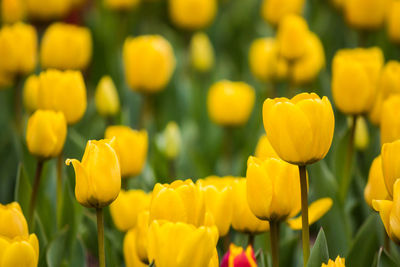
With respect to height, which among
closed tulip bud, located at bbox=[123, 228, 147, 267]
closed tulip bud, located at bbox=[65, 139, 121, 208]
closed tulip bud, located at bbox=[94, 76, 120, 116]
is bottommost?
closed tulip bud, located at bbox=[123, 228, 147, 267]

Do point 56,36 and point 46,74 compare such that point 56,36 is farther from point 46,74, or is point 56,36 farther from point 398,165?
point 398,165

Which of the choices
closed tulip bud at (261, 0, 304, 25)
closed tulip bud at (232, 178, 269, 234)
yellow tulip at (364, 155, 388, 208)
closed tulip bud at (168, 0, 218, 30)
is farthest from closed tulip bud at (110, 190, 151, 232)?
closed tulip bud at (168, 0, 218, 30)

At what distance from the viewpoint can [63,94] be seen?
1638mm

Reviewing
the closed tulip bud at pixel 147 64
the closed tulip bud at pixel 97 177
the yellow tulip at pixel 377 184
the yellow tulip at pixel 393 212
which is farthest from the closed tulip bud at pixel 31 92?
the yellow tulip at pixel 393 212

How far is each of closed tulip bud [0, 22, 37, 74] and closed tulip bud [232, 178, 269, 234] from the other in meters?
0.94

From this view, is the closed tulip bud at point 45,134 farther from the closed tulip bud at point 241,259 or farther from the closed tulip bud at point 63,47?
the closed tulip bud at point 63,47

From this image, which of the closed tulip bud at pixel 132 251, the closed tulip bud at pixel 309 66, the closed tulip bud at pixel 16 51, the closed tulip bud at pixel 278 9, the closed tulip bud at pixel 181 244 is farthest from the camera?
the closed tulip bud at pixel 278 9

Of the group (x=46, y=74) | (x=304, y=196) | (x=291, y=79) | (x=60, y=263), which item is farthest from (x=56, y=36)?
(x=304, y=196)

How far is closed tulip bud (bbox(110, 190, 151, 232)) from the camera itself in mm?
1437

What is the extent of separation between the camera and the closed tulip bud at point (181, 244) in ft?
3.27

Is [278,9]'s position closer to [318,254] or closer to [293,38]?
[293,38]

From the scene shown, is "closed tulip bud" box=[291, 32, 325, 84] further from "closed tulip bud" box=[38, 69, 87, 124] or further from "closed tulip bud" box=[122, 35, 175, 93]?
"closed tulip bud" box=[38, 69, 87, 124]

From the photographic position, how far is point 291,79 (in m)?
2.25

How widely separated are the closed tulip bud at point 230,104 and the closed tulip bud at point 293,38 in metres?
0.18
